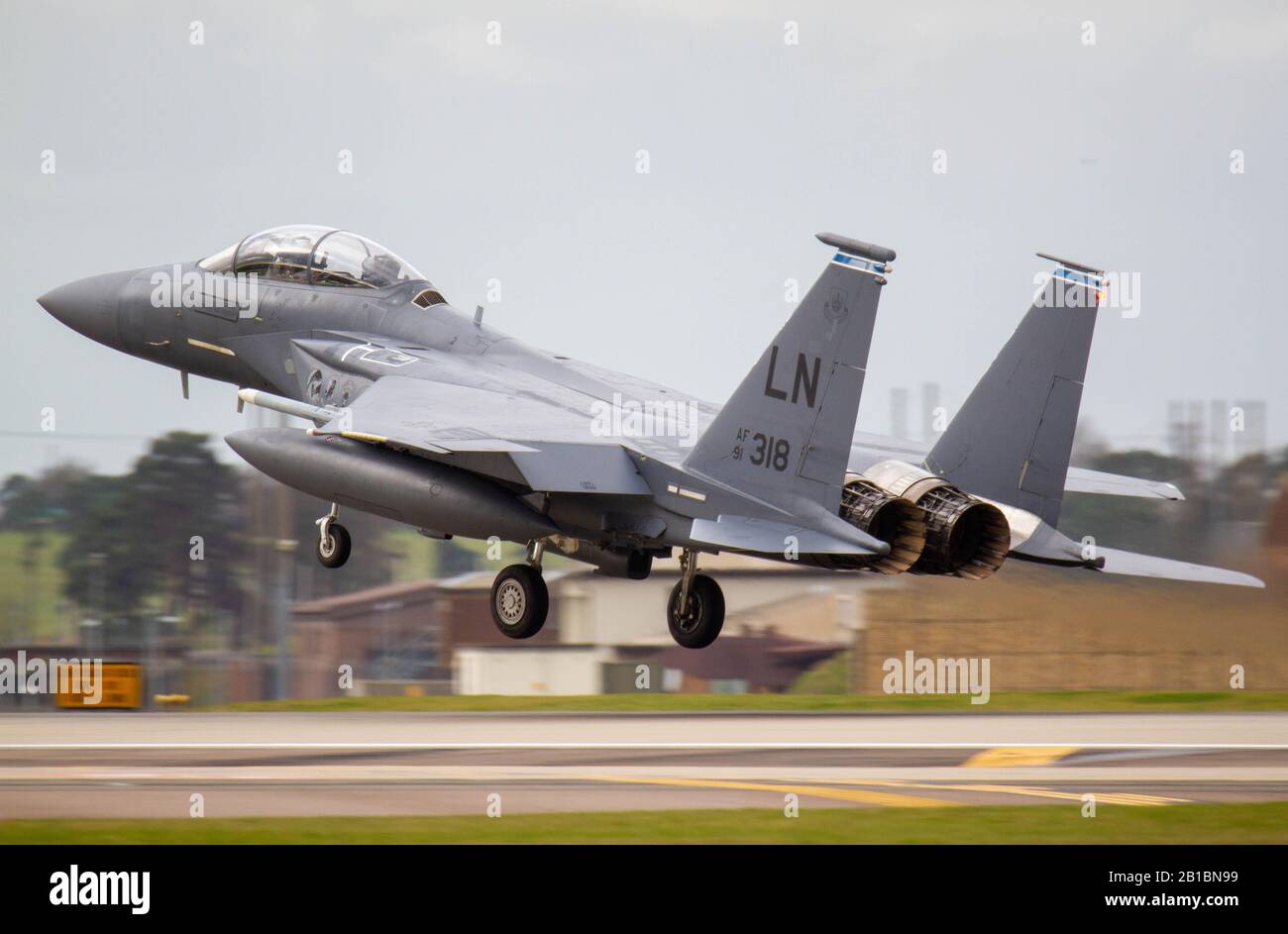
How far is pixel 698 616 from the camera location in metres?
17.0

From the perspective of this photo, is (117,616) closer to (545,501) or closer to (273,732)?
(273,732)

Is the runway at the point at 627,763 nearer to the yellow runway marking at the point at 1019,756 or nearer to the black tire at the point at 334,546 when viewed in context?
the yellow runway marking at the point at 1019,756

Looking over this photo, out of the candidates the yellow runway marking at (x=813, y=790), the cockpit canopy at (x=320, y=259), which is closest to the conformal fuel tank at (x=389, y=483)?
the yellow runway marking at (x=813, y=790)

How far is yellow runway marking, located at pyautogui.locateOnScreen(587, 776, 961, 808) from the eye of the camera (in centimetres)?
1396

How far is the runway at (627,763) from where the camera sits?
1402 centimetres

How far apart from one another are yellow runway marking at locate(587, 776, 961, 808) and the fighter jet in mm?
1998

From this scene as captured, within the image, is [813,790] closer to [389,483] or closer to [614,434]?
[614,434]

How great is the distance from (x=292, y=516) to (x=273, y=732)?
82.9 feet

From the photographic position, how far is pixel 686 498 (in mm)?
15781

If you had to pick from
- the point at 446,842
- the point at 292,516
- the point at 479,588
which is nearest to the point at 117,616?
the point at 292,516

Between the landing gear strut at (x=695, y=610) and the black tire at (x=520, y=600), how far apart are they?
138 centimetres

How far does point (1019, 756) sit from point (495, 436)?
20.9 ft

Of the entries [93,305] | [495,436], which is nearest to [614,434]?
[495,436]

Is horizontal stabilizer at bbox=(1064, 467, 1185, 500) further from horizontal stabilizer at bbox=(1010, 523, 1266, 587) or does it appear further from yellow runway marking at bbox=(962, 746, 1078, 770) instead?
yellow runway marking at bbox=(962, 746, 1078, 770)
